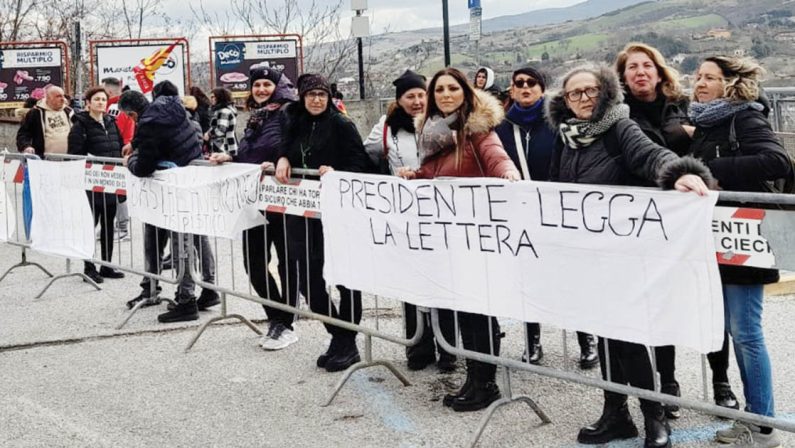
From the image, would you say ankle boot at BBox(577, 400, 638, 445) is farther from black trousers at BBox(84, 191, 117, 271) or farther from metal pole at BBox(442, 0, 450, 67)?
metal pole at BBox(442, 0, 450, 67)

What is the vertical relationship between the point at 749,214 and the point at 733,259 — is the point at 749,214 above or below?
above

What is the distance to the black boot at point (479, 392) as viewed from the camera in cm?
524

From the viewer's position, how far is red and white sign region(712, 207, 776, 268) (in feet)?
12.6

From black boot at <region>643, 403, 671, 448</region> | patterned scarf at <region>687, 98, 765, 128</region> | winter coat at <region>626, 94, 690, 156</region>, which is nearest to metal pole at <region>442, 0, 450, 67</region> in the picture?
winter coat at <region>626, 94, 690, 156</region>

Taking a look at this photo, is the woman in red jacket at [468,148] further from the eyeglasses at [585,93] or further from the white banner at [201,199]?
the white banner at [201,199]

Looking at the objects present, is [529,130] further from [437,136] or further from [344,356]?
[344,356]

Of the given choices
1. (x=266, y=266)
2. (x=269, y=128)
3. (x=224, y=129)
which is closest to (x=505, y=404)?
(x=266, y=266)

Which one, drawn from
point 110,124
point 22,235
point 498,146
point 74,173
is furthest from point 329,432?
point 22,235

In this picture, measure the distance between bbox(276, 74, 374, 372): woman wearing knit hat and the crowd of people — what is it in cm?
1

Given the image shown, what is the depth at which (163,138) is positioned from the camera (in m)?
7.57

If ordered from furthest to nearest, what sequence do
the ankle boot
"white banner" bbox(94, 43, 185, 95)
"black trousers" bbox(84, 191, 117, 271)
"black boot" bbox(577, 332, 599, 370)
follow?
"white banner" bbox(94, 43, 185, 95), "black trousers" bbox(84, 191, 117, 271), "black boot" bbox(577, 332, 599, 370), the ankle boot

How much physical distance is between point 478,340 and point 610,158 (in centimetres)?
134

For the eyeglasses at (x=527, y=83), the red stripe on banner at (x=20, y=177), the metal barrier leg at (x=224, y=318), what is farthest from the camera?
the red stripe on banner at (x=20, y=177)

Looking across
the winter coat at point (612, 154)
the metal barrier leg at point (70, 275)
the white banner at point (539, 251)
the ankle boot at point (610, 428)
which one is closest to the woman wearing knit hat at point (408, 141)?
the white banner at point (539, 251)
